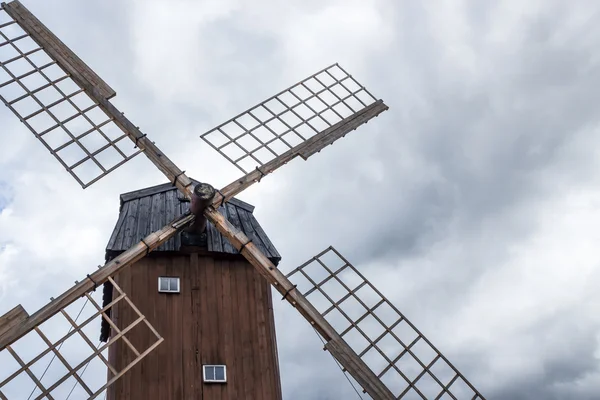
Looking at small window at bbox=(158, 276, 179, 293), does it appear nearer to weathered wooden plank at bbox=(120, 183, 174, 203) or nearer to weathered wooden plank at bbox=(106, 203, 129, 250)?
weathered wooden plank at bbox=(106, 203, 129, 250)

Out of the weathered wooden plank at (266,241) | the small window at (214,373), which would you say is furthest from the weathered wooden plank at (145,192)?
the small window at (214,373)

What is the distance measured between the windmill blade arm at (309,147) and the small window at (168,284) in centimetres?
163

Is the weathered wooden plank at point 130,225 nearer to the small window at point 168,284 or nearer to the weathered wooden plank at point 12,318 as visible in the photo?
the small window at point 168,284

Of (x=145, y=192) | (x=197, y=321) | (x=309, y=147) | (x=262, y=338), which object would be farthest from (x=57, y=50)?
(x=262, y=338)

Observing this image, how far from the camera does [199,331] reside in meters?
10.1

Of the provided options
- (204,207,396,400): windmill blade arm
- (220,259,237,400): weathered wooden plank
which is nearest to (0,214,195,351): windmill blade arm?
(204,207,396,400): windmill blade arm

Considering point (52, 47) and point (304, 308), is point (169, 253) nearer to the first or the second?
point (304, 308)

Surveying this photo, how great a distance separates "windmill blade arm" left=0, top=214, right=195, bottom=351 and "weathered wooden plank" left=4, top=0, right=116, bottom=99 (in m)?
A: 3.19

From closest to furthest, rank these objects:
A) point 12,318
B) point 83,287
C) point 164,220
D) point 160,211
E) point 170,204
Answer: point 12,318 < point 83,287 < point 164,220 < point 160,211 < point 170,204

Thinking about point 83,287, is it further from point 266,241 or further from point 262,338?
point 266,241

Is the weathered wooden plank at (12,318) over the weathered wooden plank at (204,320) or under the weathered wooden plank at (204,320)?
under

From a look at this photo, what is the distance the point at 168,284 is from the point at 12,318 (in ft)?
9.49

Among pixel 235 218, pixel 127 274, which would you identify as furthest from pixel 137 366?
pixel 235 218

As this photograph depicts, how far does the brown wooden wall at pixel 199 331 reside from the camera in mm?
9531
